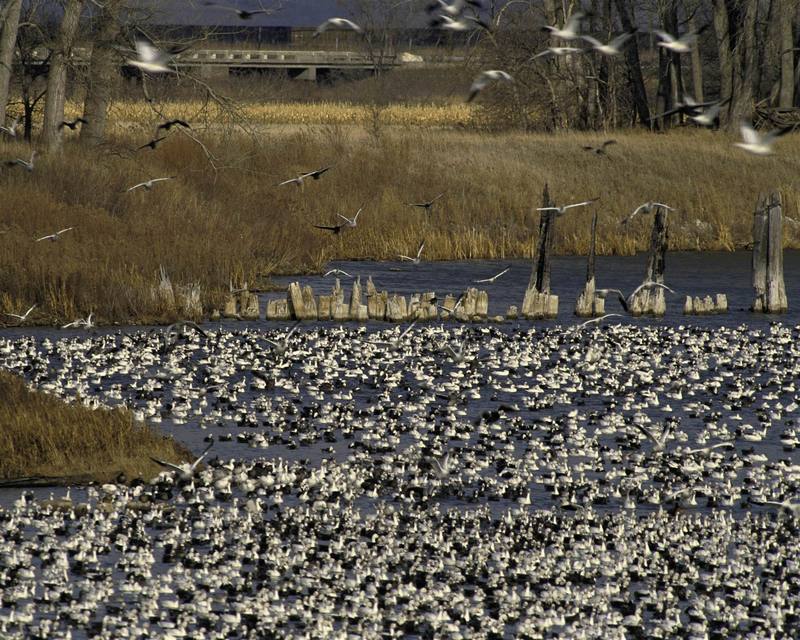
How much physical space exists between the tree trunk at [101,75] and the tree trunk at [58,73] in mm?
680

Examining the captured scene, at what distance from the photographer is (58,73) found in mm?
34156

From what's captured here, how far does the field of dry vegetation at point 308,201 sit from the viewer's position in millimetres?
25859

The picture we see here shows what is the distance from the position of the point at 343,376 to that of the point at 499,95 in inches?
1377

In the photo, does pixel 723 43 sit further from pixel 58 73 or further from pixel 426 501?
pixel 426 501

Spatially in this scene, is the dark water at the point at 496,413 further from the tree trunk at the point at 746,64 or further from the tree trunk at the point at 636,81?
the tree trunk at the point at 636,81

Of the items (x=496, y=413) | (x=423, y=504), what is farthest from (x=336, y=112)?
(x=423, y=504)

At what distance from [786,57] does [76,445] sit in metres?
42.6

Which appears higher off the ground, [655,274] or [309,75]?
[309,75]

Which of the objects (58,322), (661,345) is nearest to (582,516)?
(661,345)

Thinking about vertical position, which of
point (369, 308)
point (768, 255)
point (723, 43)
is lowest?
point (369, 308)

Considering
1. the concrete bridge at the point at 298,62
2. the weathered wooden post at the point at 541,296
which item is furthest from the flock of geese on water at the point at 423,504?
the concrete bridge at the point at 298,62

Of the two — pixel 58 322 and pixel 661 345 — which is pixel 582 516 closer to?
pixel 661 345

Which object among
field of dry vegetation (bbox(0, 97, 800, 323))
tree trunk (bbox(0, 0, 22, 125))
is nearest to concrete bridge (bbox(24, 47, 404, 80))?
field of dry vegetation (bbox(0, 97, 800, 323))

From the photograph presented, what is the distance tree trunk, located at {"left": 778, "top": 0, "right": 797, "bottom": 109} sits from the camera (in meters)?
50.3
